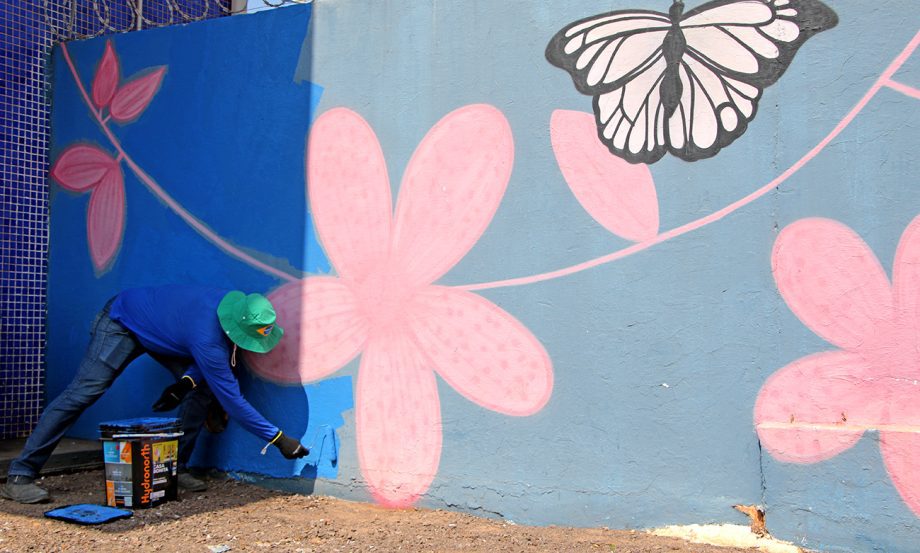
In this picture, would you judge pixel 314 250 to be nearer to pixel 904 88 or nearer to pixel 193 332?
pixel 193 332

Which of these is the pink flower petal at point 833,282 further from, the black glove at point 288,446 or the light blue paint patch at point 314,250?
the black glove at point 288,446

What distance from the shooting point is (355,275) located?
15.3 ft

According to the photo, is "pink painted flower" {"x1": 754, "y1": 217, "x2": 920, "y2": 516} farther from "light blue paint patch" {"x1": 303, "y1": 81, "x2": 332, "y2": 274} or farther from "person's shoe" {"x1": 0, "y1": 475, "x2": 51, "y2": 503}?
"person's shoe" {"x1": 0, "y1": 475, "x2": 51, "y2": 503}

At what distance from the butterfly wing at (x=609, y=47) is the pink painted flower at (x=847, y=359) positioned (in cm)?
102

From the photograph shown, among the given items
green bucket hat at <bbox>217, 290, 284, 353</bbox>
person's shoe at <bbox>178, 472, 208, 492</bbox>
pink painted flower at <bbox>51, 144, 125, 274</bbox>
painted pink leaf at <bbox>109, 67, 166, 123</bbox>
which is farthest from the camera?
pink painted flower at <bbox>51, 144, 125, 274</bbox>

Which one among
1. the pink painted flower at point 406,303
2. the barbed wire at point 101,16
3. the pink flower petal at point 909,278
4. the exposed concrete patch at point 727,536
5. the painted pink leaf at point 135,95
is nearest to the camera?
the pink flower petal at point 909,278

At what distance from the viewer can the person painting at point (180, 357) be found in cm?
452

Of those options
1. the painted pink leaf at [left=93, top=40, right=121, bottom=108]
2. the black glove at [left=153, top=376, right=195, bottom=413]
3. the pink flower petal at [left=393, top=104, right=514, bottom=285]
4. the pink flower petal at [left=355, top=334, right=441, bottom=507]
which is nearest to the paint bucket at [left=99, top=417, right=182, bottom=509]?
the black glove at [left=153, top=376, right=195, bottom=413]

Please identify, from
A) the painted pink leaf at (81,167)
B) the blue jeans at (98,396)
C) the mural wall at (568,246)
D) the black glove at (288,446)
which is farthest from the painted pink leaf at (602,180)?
the painted pink leaf at (81,167)

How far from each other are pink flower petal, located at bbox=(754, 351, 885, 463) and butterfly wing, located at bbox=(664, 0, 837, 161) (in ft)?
3.34

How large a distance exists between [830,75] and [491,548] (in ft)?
8.04

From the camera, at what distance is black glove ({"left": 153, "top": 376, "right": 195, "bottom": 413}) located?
16.0 feet

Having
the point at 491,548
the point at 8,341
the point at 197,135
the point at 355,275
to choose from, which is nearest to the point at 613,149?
the point at 355,275

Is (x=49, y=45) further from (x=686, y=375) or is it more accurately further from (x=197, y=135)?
(x=686, y=375)
